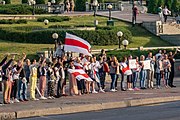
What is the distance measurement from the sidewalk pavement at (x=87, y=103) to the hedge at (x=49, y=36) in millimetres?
14540

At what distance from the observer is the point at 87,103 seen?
79.4 ft

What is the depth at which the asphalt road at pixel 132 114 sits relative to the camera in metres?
21.3

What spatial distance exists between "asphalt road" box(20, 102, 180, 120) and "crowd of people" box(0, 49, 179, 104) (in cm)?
290

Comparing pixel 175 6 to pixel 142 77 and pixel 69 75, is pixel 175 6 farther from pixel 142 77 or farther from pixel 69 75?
pixel 69 75

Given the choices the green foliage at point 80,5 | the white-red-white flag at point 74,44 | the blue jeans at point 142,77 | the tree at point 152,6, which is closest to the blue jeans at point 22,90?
the white-red-white flag at point 74,44

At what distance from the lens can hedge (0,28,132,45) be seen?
42438 mm

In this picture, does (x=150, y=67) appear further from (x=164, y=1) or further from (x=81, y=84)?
(x=164, y=1)

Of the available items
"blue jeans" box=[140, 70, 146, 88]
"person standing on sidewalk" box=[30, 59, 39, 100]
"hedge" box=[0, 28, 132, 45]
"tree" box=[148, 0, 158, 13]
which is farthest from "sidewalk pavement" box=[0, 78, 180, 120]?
"tree" box=[148, 0, 158, 13]

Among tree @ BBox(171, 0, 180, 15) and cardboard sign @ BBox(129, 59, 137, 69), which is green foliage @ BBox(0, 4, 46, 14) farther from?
cardboard sign @ BBox(129, 59, 137, 69)

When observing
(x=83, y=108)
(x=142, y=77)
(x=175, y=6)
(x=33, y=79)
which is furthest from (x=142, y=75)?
(x=175, y=6)

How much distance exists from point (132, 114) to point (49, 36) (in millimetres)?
20546

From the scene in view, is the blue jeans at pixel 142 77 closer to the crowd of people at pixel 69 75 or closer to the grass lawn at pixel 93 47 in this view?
the crowd of people at pixel 69 75

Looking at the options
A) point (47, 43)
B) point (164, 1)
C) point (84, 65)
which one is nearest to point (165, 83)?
point (84, 65)

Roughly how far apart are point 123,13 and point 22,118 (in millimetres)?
40728
